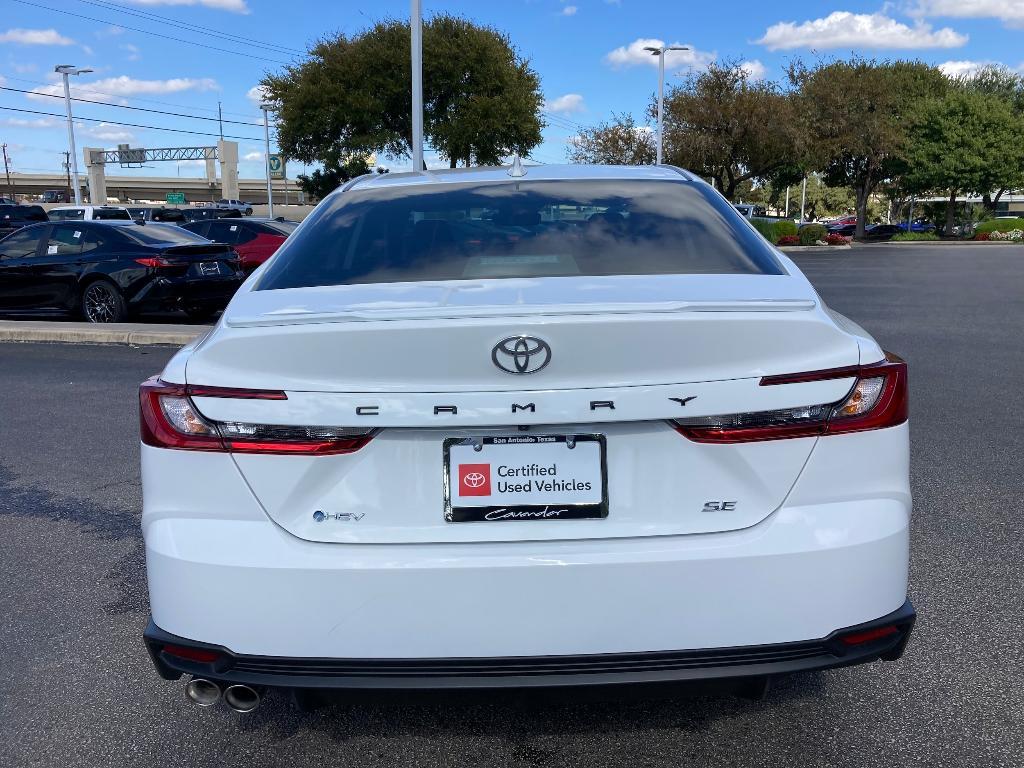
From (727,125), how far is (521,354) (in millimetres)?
42844

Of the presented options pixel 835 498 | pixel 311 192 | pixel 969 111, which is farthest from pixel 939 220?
pixel 835 498

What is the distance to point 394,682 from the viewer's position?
2.25 meters

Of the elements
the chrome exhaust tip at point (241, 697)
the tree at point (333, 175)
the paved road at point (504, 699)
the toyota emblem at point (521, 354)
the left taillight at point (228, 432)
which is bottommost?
the paved road at point (504, 699)

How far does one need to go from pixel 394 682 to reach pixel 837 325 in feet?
4.59

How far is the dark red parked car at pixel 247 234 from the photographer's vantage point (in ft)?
57.5

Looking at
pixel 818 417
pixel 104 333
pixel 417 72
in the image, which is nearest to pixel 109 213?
pixel 417 72

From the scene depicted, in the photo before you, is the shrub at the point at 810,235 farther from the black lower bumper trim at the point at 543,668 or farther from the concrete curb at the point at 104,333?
the black lower bumper trim at the point at 543,668

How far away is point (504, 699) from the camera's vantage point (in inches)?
90.9

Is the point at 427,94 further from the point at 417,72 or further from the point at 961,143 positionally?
the point at 961,143

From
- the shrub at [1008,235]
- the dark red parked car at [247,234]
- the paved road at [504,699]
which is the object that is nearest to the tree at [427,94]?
the dark red parked car at [247,234]

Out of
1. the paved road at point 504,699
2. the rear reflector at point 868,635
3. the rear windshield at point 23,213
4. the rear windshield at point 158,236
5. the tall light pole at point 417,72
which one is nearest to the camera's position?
the rear reflector at point 868,635

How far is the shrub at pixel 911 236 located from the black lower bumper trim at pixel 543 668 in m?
61.0

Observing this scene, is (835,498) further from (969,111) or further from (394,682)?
(969,111)

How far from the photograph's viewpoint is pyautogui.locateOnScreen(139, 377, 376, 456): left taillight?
2.23 metres
